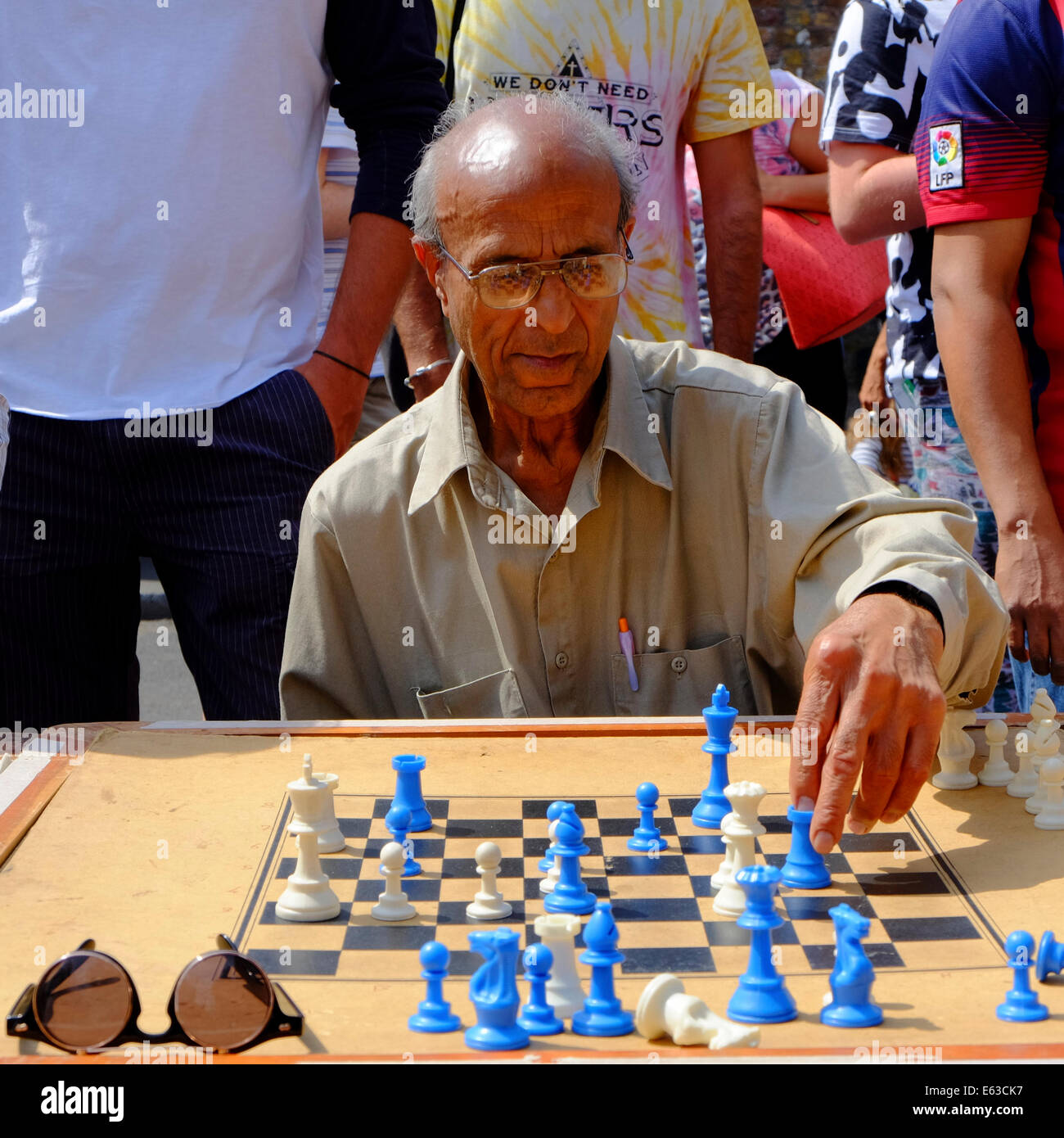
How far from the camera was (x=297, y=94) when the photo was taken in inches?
109

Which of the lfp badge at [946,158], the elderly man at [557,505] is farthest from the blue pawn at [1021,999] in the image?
the lfp badge at [946,158]

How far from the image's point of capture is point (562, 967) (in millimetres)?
1338

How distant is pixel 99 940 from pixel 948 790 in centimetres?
116

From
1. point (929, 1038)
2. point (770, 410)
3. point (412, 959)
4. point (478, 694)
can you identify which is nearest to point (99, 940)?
point (412, 959)

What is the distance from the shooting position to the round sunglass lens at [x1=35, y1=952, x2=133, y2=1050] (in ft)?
4.02

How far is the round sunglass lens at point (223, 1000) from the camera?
1.22 m

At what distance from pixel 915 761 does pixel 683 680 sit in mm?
717

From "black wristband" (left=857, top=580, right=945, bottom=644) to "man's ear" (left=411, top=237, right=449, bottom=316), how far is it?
100 cm

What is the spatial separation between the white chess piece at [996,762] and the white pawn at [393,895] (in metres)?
0.88

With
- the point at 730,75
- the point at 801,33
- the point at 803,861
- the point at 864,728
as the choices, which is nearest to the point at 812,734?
the point at 864,728

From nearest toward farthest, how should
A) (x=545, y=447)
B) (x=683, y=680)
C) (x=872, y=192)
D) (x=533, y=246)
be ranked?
(x=533, y=246) → (x=683, y=680) → (x=545, y=447) → (x=872, y=192)

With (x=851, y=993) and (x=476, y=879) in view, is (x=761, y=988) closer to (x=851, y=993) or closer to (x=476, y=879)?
(x=851, y=993)

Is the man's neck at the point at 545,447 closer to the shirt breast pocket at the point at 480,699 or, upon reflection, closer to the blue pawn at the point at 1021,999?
the shirt breast pocket at the point at 480,699

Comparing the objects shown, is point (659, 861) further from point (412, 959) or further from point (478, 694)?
point (478, 694)
